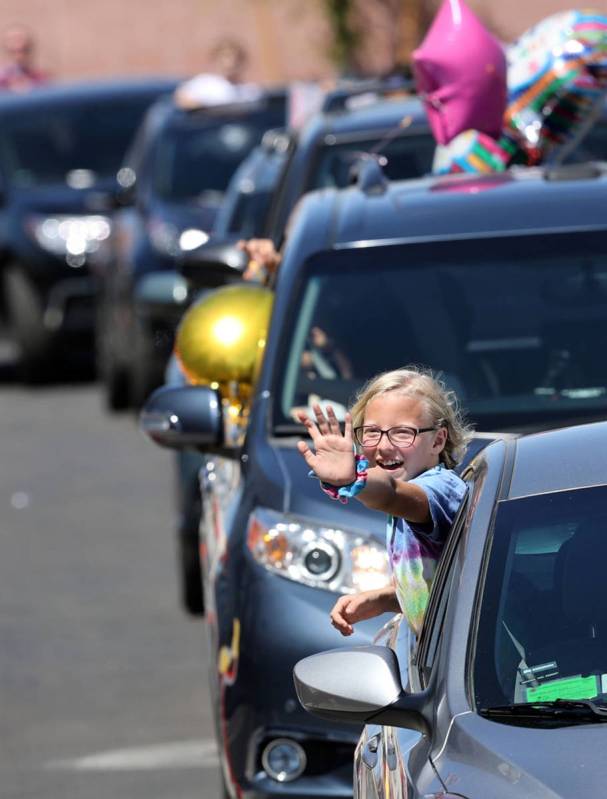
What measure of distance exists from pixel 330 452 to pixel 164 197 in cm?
1047

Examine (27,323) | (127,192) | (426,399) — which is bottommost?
(27,323)

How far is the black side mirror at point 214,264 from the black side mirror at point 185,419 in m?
2.03

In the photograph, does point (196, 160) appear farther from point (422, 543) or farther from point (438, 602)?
point (438, 602)

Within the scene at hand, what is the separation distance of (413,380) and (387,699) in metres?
0.84

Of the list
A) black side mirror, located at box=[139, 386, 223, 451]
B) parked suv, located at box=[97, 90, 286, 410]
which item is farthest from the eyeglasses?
parked suv, located at box=[97, 90, 286, 410]

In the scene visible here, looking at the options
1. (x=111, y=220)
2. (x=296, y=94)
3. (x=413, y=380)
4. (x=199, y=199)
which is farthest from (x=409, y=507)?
(x=111, y=220)

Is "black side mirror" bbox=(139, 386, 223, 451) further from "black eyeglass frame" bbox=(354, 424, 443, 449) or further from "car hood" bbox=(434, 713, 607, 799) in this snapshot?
"car hood" bbox=(434, 713, 607, 799)

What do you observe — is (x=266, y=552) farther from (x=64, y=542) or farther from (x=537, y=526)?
(x=64, y=542)

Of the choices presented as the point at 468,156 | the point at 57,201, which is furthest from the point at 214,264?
the point at 57,201

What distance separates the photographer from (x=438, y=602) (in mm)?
4211

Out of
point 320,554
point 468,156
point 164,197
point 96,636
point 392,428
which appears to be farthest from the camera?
point 164,197

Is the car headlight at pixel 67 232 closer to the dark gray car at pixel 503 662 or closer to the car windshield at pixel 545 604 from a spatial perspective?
the dark gray car at pixel 503 662

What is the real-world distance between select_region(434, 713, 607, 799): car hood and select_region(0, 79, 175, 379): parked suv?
12.0m

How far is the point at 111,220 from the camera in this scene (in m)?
15.8
